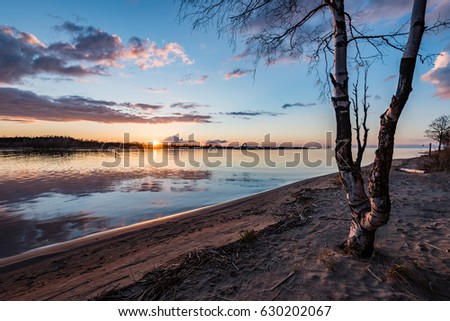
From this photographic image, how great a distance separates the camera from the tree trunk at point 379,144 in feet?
10.6

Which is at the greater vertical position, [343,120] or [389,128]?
[343,120]

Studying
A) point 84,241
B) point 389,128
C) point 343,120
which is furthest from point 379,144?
point 84,241

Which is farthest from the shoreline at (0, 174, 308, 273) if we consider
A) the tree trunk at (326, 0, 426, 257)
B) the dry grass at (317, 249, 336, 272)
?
the tree trunk at (326, 0, 426, 257)

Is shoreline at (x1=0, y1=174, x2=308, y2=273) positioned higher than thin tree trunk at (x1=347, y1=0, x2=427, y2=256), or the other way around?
thin tree trunk at (x1=347, y1=0, x2=427, y2=256)

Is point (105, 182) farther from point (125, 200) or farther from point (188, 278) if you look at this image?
point (188, 278)

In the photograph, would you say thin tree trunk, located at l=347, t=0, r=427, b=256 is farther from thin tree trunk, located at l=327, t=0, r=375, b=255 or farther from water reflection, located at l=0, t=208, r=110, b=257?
water reflection, located at l=0, t=208, r=110, b=257

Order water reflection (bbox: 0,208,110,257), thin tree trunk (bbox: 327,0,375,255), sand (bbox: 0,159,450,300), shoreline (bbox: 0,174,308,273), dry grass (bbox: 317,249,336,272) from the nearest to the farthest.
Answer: sand (bbox: 0,159,450,300) < dry grass (bbox: 317,249,336,272) < thin tree trunk (bbox: 327,0,375,255) < shoreline (bbox: 0,174,308,273) < water reflection (bbox: 0,208,110,257)

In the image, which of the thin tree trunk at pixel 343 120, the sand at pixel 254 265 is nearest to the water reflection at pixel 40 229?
the sand at pixel 254 265

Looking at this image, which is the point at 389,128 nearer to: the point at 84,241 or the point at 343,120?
the point at 343,120

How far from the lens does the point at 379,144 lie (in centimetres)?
344

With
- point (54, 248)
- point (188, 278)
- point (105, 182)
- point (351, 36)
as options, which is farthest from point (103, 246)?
point (105, 182)

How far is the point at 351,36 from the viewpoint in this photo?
510 cm

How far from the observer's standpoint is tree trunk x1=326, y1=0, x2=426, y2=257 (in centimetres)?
324

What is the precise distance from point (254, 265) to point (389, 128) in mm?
2995
